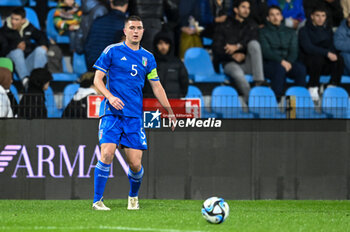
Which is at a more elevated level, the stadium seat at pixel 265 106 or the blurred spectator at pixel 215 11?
the blurred spectator at pixel 215 11

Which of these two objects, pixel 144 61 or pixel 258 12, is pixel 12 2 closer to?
pixel 258 12

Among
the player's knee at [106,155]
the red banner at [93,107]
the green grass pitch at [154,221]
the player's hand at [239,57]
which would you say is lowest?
the green grass pitch at [154,221]

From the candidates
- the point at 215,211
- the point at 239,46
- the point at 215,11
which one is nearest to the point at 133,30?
the point at 215,211

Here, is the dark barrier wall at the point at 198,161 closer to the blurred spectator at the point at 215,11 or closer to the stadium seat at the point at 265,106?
the stadium seat at the point at 265,106

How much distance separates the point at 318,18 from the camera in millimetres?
15031

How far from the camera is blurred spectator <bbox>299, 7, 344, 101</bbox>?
14781 millimetres

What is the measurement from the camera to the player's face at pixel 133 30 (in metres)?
7.58

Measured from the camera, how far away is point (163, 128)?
36.5 ft

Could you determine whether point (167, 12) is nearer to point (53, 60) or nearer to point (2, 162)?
point (53, 60)

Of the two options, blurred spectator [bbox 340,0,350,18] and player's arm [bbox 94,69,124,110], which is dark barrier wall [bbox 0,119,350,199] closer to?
player's arm [bbox 94,69,124,110]

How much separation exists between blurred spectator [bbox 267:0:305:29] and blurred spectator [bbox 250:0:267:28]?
0.19 m

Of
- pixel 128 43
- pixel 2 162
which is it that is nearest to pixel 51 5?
pixel 2 162

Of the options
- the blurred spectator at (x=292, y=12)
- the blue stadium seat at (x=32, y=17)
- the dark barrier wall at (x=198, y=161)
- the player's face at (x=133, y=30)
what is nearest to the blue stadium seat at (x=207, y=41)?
the blurred spectator at (x=292, y=12)

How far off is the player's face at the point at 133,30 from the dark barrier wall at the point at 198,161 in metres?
3.57
